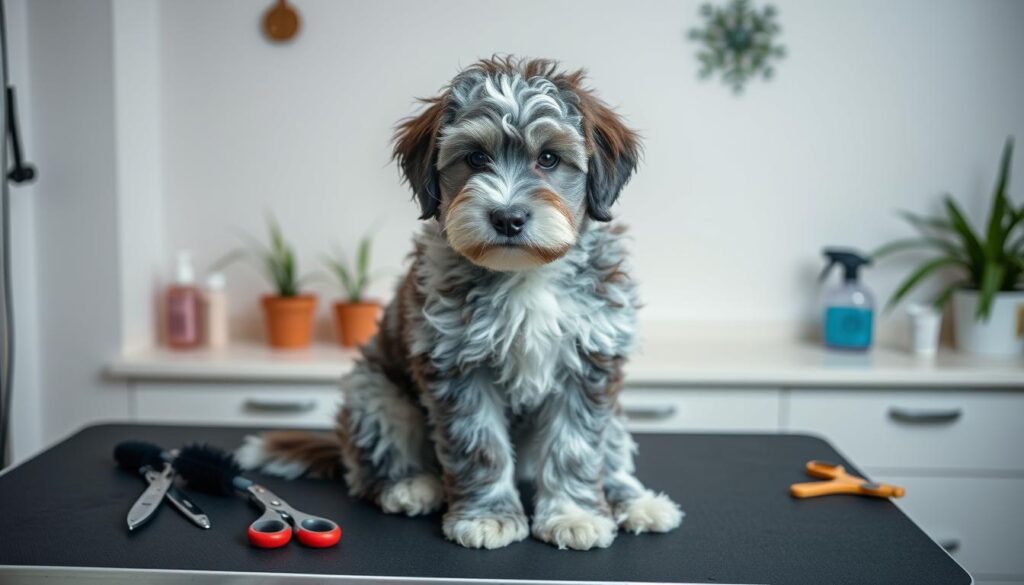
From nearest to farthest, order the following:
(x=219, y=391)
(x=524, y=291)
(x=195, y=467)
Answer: (x=524, y=291) → (x=195, y=467) → (x=219, y=391)

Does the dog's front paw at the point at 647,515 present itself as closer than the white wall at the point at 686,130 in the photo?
Yes

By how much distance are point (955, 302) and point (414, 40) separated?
176cm

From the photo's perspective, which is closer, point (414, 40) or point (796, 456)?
point (796, 456)

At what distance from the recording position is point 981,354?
8.52 ft

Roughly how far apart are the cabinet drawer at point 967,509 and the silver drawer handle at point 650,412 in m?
0.58

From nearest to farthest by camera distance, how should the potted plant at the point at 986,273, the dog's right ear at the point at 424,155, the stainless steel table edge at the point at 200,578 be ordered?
the stainless steel table edge at the point at 200,578, the dog's right ear at the point at 424,155, the potted plant at the point at 986,273

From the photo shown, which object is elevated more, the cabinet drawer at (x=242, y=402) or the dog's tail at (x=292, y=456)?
the dog's tail at (x=292, y=456)

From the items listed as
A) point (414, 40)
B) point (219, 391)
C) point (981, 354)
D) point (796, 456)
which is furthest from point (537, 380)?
point (981, 354)

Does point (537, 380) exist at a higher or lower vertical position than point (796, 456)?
higher

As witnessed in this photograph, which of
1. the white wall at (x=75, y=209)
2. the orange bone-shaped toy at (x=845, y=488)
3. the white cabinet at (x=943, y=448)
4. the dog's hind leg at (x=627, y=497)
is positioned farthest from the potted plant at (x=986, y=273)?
the white wall at (x=75, y=209)

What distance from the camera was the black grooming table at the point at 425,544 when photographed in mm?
1065

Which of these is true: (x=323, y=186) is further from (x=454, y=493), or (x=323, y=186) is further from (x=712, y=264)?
(x=454, y=493)

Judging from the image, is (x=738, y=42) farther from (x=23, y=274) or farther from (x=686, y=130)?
(x=23, y=274)

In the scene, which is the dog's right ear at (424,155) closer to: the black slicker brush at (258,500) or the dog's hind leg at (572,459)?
the dog's hind leg at (572,459)
